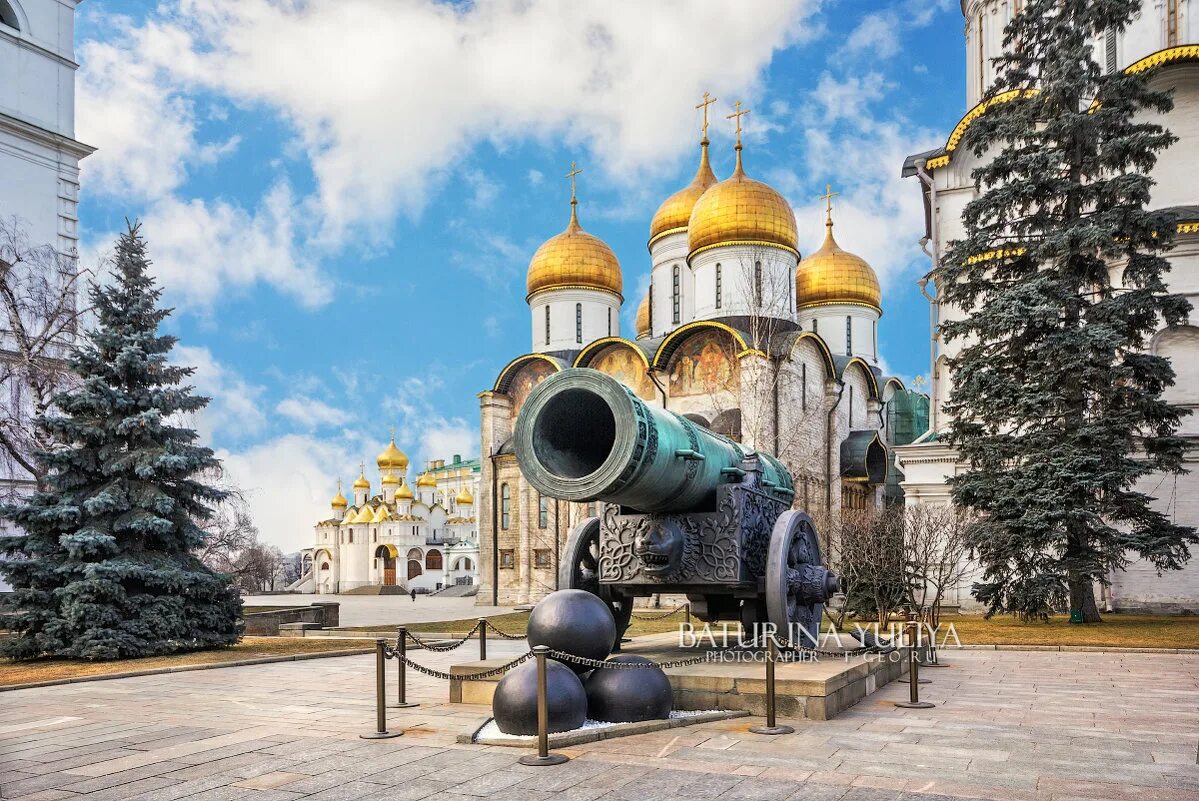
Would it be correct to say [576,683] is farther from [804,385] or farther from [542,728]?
[804,385]

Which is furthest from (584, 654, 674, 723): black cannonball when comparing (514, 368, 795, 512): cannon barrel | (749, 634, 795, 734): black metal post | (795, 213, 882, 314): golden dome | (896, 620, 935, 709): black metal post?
(795, 213, 882, 314): golden dome

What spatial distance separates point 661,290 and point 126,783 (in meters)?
33.6

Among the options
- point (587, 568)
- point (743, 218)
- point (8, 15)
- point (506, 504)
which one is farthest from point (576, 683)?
point (506, 504)

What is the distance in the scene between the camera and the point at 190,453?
14.0 metres

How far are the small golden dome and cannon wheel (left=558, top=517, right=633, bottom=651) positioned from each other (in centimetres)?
3449

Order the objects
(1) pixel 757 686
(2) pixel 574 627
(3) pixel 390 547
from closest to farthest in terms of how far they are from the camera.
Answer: (2) pixel 574 627 < (1) pixel 757 686 < (3) pixel 390 547

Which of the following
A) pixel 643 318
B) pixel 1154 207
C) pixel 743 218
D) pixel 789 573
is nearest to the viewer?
pixel 789 573

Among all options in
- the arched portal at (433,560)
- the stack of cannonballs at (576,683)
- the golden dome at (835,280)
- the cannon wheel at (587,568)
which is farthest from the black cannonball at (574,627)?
the arched portal at (433,560)

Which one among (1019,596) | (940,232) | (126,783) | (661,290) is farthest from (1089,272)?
(661,290)

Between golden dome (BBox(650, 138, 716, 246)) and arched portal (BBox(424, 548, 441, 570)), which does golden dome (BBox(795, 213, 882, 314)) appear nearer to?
golden dome (BBox(650, 138, 716, 246))

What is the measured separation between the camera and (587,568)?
8875 millimetres

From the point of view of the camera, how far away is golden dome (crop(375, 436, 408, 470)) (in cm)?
7169

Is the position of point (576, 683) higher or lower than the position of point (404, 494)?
lower

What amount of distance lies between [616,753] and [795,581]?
287 cm
